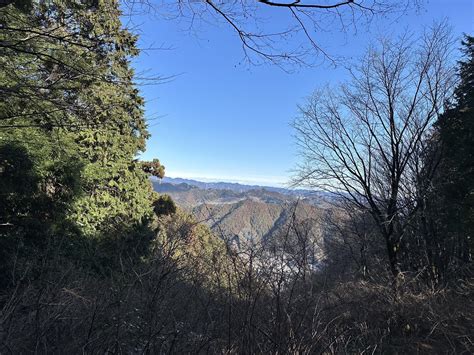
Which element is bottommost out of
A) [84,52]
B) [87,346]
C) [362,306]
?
[362,306]

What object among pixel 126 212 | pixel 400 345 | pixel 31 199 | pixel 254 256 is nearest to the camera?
pixel 254 256

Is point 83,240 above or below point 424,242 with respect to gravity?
below

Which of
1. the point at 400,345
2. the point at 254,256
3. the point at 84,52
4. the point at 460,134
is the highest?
the point at 460,134

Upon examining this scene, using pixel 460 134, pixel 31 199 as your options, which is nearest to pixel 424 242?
pixel 460 134

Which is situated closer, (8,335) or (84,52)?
(8,335)

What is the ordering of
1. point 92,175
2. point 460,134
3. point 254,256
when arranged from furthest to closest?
1. point 92,175
2. point 460,134
3. point 254,256

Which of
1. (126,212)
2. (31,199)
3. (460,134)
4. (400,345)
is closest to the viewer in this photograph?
(400,345)

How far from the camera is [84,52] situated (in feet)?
13.5

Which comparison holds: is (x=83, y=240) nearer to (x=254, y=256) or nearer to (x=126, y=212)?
(x=126, y=212)

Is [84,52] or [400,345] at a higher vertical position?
[84,52]

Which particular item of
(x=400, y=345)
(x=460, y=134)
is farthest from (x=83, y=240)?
(x=460, y=134)

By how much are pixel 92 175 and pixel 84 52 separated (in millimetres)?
11350

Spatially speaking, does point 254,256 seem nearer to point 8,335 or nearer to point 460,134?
point 8,335

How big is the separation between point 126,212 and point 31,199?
470cm
